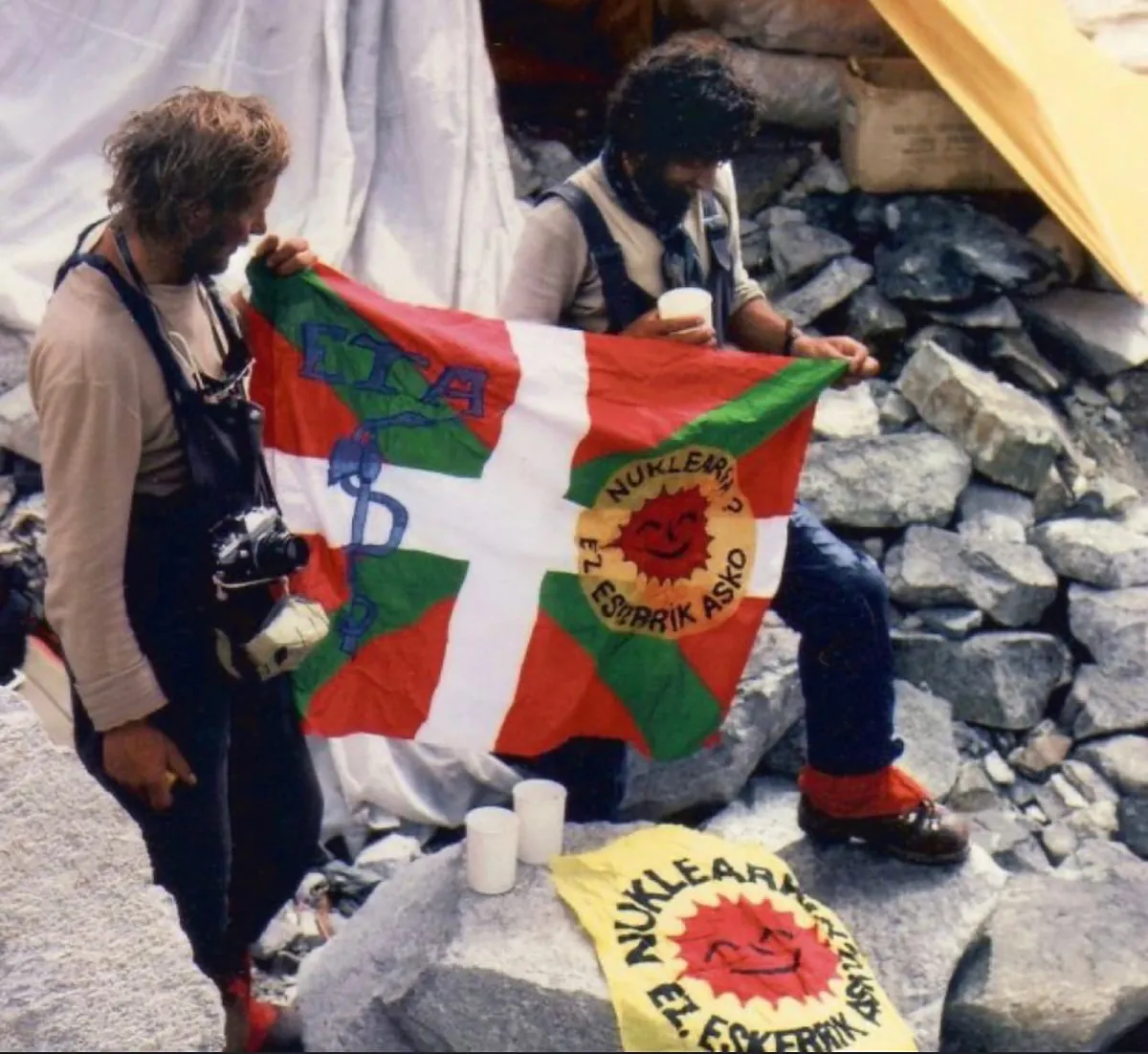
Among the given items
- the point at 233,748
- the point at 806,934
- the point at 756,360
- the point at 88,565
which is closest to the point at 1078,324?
the point at 756,360

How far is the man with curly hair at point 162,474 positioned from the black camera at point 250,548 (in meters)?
0.04

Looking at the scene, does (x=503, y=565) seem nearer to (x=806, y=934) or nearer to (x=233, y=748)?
(x=233, y=748)

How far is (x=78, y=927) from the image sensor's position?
11.1ft

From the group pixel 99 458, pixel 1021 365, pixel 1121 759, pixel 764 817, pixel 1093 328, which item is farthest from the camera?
pixel 1093 328

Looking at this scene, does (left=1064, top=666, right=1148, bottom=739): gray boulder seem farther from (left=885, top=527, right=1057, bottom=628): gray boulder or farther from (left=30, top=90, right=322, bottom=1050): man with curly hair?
(left=30, top=90, right=322, bottom=1050): man with curly hair

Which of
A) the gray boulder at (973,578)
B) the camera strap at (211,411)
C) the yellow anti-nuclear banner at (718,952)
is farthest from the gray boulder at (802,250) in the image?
the camera strap at (211,411)

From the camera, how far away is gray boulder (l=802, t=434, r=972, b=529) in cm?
536

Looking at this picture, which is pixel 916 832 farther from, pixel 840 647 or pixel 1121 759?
pixel 1121 759

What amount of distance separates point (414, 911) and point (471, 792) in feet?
3.25

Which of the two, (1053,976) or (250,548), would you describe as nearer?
(250,548)

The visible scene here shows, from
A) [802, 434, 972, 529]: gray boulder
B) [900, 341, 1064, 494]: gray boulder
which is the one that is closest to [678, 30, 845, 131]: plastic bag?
[900, 341, 1064, 494]: gray boulder

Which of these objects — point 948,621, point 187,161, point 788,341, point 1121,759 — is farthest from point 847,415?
point 187,161

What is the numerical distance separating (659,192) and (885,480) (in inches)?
74.6

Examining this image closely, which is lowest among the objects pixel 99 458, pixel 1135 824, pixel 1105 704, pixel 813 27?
pixel 1135 824
